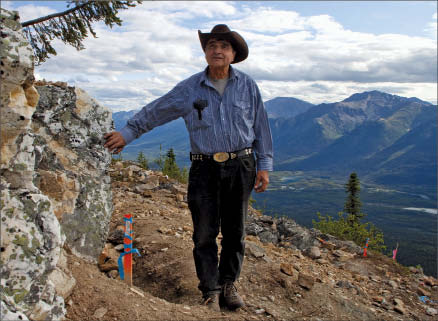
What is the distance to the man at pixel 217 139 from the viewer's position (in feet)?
12.7

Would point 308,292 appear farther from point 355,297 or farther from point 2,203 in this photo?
point 2,203

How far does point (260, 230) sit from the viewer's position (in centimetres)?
912

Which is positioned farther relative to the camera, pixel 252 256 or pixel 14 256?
pixel 252 256

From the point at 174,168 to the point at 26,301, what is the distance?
13.7 meters

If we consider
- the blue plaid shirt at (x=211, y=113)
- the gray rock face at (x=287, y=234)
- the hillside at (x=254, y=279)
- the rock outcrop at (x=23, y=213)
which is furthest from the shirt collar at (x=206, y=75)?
the gray rock face at (x=287, y=234)

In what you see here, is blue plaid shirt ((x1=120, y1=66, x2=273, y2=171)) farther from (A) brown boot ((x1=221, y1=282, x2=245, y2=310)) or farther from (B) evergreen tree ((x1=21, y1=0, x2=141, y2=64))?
(B) evergreen tree ((x1=21, y1=0, x2=141, y2=64))

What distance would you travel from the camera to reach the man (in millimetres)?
3881

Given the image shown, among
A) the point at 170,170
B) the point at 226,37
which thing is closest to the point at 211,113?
the point at 226,37

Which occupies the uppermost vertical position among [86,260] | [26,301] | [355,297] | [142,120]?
[142,120]

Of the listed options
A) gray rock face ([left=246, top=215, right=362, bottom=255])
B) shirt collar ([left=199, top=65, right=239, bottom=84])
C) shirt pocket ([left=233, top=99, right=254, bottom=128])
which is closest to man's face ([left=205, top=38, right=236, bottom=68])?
shirt collar ([left=199, top=65, right=239, bottom=84])

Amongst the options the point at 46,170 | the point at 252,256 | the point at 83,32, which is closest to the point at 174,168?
the point at 83,32

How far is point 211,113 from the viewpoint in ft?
12.7

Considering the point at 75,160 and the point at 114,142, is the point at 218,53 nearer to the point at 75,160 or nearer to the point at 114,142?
the point at 114,142

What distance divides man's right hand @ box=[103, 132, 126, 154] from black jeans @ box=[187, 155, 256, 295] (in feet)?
2.76
